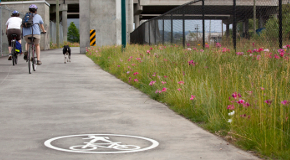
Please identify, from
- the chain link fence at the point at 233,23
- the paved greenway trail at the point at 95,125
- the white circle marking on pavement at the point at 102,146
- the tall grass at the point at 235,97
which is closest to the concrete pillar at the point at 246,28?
the chain link fence at the point at 233,23

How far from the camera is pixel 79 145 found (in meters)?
4.50

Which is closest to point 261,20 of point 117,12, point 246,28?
point 246,28

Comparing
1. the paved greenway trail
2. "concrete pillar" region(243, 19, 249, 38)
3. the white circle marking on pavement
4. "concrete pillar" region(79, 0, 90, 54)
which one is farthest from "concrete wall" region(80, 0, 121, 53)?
the white circle marking on pavement

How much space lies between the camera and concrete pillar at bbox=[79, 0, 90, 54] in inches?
1230

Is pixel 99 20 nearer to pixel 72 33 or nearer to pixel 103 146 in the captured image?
pixel 103 146

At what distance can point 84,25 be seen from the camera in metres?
31.6

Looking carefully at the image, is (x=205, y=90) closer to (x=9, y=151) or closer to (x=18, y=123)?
(x=18, y=123)

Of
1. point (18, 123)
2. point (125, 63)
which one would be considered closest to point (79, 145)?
point (18, 123)

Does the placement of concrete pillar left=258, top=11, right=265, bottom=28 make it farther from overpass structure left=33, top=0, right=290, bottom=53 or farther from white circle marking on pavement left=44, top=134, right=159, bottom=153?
white circle marking on pavement left=44, top=134, right=159, bottom=153

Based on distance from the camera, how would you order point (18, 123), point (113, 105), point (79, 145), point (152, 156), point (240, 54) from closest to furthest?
point (152, 156) < point (79, 145) < point (18, 123) < point (113, 105) < point (240, 54)

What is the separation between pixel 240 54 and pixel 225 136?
4.22 meters

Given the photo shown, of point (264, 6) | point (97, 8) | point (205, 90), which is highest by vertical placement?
point (97, 8)

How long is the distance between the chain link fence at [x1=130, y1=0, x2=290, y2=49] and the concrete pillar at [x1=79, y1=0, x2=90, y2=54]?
53.4ft

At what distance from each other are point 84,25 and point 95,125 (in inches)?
1052
